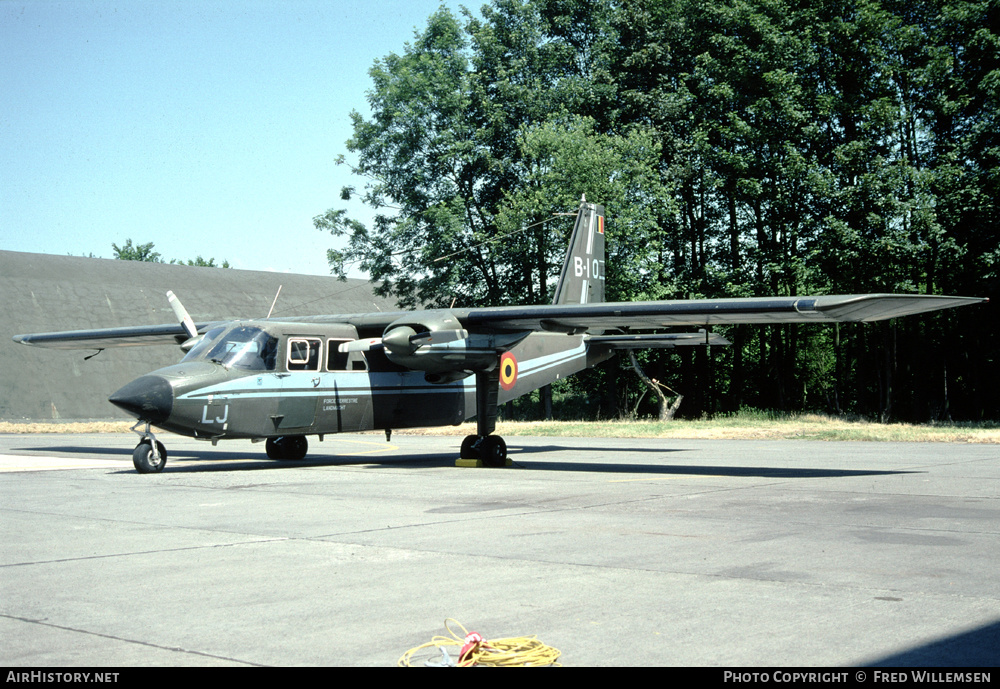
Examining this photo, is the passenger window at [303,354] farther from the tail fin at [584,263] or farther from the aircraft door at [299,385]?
the tail fin at [584,263]

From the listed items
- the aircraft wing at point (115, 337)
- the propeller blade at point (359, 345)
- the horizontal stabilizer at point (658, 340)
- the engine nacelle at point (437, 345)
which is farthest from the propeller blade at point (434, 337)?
the aircraft wing at point (115, 337)

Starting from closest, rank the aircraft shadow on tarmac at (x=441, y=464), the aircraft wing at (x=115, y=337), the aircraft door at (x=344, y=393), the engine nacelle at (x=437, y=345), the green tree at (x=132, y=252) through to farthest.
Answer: the aircraft shadow on tarmac at (x=441, y=464), the engine nacelle at (x=437, y=345), the aircraft door at (x=344, y=393), the aircraft wing at (x=115, y=337), the green tree at (x=132, y=252)

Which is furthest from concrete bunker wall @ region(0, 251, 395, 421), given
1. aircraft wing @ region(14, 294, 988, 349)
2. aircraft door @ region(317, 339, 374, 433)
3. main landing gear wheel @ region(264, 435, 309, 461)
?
aircraft door @ region(317, 339, 374, 433)

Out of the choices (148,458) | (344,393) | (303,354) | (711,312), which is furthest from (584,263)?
(148,458)

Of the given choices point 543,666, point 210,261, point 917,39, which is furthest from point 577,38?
point 210,261

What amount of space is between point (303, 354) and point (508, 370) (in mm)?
4357

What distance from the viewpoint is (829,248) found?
33438 millimetres

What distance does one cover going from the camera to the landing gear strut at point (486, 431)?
18.0 metres

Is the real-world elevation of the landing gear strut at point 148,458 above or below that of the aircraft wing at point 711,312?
below

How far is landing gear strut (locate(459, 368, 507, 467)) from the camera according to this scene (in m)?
18.0

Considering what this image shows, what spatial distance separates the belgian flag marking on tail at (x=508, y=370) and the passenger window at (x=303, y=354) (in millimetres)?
3808

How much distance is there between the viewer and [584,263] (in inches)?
886

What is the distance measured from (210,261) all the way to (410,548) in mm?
97989
